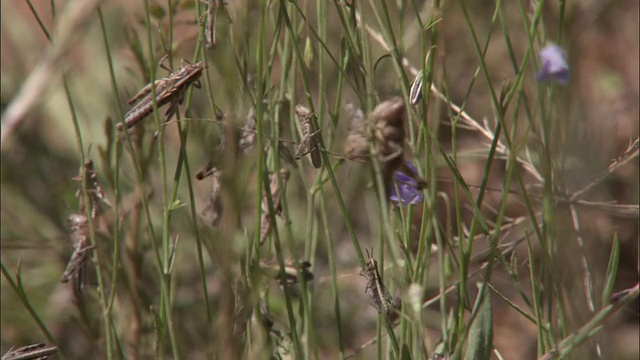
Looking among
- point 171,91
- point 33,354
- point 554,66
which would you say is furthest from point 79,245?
point 554,66

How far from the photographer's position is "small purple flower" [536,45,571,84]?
0.78m

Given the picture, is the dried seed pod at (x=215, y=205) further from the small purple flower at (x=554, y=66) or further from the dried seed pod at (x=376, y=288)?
the small purple flower at (x=554, y=66)

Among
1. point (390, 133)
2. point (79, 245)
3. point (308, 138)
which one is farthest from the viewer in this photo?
point (79, 245)

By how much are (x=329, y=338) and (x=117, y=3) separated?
3.72 feet

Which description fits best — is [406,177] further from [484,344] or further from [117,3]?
[117,3]

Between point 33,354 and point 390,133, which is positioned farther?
point 33,354

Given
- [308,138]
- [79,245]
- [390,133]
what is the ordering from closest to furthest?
[390,133], [308,138], [79,245]

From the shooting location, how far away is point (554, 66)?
79 cm

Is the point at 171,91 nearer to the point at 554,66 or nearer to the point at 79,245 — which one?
the point at 79,245

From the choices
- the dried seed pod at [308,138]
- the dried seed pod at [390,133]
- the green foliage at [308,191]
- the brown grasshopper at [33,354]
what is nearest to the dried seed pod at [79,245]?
the green foliage at [308,191]

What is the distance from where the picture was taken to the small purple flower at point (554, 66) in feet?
2.57

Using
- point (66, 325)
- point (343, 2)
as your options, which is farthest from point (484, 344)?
point (66, 325)

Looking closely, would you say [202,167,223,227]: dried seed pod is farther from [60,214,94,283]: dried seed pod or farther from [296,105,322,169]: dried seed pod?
[296,105,322,169]: dried seed pod

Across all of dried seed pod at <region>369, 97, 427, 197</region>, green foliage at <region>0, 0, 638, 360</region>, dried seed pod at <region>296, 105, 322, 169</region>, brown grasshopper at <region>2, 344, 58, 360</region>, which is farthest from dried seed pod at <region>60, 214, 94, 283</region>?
dried seed pod at <region>369, 97, 427, 197</region>
